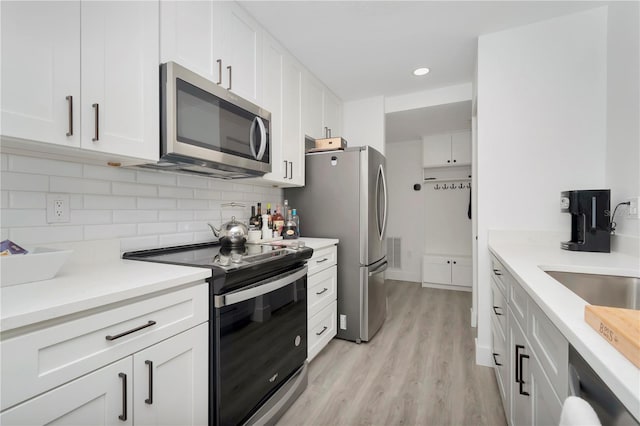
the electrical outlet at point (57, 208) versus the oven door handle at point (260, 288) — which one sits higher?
the electrical outlet at point (57, 208)

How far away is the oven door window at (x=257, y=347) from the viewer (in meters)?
1.24

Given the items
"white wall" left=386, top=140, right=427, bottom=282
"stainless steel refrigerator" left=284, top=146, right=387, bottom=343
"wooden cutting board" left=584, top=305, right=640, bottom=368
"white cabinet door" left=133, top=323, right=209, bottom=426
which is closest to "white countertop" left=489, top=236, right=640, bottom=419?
"wooden cutting board" left=584, top=305, right=640, bottom=368

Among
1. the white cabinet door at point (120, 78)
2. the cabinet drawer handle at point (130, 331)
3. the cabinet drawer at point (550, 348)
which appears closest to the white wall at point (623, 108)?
the cabinet drawer at point (550, 348)

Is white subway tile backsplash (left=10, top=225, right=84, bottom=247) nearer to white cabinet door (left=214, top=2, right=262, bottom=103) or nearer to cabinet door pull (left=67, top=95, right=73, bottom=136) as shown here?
cabinet door pull (left=67, top=95, right=73, bottom=136)

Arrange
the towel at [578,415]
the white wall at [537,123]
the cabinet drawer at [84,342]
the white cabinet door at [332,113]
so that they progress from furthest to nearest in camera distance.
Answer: the white cabinet door at [332,113], the white wall at [537,123], the cabinet drawer at [84,342], the towel at [578,415]

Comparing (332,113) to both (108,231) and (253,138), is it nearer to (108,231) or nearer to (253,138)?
(253,138)

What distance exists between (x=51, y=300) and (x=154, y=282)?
258 mm

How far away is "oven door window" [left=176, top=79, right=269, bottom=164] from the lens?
4.68ft

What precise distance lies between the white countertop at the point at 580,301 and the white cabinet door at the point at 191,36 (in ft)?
5.85

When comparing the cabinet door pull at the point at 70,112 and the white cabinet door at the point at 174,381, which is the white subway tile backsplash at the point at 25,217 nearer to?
the cabinet door pull at the point at 70,112

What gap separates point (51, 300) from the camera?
0.77m

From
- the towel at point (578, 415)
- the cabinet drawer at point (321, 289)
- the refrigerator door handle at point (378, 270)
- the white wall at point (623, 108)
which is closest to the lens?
the towel at point (578, 415)

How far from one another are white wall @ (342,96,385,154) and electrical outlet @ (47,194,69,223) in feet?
9.20

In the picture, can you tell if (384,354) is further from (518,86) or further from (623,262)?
(518,86)
